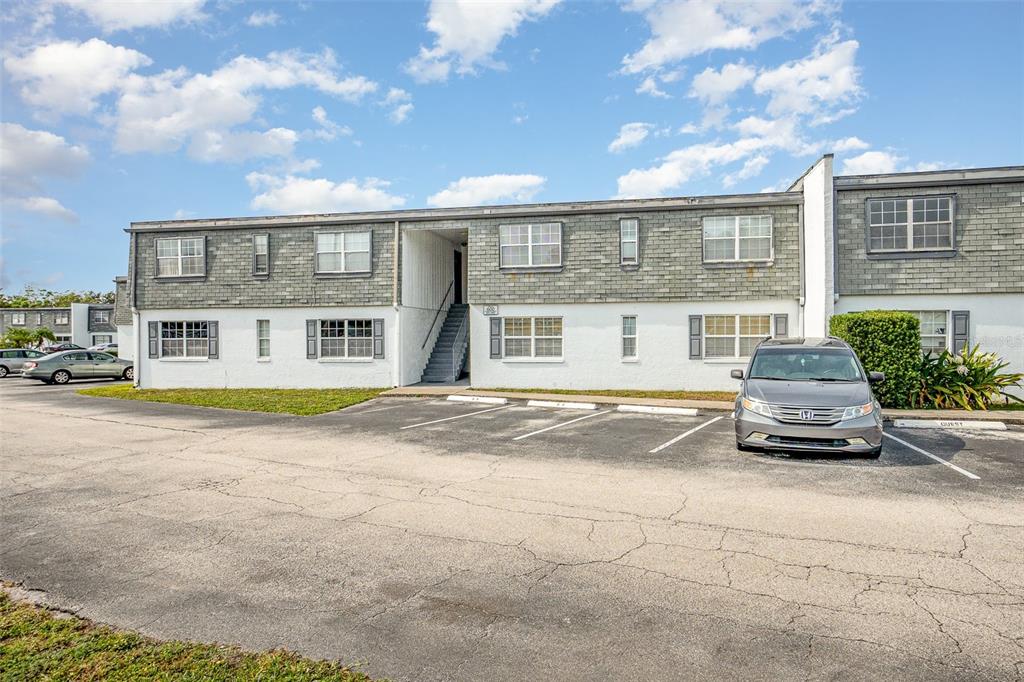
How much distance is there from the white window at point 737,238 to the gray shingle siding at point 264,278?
35.2ft

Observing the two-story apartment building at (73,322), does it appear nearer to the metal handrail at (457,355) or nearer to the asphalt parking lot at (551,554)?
the metal handrail at (457,355)

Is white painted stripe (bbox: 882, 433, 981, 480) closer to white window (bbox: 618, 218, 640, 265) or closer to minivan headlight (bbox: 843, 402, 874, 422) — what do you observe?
minivan headlight (bbox: 843, 402, 874, 422)

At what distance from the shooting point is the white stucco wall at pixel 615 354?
19.0 metres

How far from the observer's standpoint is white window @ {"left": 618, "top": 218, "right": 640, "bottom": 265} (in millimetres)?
19484

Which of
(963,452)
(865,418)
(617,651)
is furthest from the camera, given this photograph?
(963,452)

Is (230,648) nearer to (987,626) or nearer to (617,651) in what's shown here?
(617,651)

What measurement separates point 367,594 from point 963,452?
9898 mm

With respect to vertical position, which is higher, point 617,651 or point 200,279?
point 200,279

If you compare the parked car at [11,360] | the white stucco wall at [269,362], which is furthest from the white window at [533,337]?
the parked car at [11,360]

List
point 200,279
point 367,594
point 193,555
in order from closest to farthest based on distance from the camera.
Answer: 1. point 367,594
2. point 193,555
3. point 200,279

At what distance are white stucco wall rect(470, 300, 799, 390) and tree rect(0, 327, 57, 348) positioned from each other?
180 feet

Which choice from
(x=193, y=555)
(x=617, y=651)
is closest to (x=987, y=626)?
(x=617, y=651)

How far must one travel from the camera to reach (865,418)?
8.88 m

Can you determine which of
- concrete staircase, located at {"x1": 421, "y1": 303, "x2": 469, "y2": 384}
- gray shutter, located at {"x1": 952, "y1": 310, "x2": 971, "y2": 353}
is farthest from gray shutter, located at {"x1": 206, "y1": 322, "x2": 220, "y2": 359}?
gray shutter, located at {"x1": 952, "y1": 310, "x2": 971, "y2": 353}
